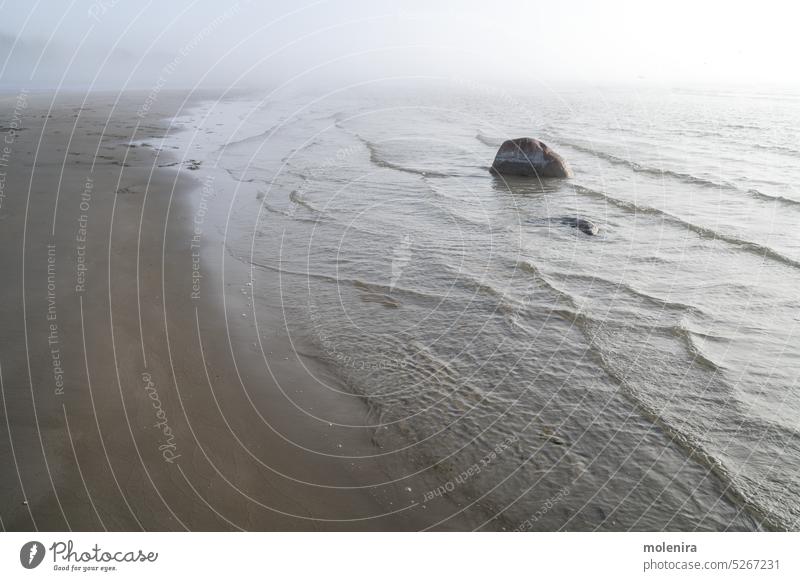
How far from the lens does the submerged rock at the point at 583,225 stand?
13.0 metres

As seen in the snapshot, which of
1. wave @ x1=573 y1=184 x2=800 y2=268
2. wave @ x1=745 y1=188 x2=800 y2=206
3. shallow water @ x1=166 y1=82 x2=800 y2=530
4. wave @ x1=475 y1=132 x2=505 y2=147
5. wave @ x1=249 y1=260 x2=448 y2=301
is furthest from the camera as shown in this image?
wave @ x1=475 y1=132 x2=505 y2=147

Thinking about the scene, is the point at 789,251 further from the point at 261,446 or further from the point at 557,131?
the point at 557,131

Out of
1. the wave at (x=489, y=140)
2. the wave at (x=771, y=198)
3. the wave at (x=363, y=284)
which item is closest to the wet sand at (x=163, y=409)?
the wave at (x=363, y=284)

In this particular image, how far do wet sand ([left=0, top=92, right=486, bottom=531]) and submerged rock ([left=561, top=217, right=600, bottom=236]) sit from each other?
8154 millimetres

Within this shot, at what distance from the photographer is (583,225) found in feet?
43.7

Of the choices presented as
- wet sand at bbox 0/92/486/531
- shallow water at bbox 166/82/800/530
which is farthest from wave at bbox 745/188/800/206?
wet sand at bbox 0/92/486/531

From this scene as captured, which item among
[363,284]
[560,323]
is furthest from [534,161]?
[560,323]

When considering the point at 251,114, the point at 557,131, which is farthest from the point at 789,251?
the point at 251,114

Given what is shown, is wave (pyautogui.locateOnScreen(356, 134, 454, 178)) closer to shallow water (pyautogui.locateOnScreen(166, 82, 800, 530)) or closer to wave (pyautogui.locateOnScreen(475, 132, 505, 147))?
shallow water (pyautogui.locateOnScreen(166, 82, 800, 530))

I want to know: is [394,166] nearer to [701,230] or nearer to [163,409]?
[701,230]

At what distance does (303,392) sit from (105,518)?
2468mm

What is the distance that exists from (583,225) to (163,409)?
35.5ft

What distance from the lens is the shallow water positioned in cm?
518

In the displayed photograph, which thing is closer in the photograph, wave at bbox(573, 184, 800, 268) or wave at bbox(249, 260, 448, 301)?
wave at bbox(249, 260, 448, 301)
